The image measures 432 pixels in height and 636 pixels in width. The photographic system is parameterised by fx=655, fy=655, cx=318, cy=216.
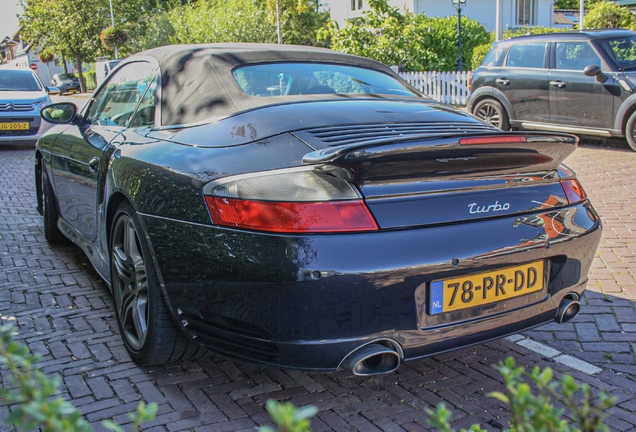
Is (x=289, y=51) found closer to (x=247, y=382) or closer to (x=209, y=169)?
(x=209, y=169)

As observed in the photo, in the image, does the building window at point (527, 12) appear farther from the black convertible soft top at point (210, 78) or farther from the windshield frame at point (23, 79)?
the black convertible soft top at point (210, 78)

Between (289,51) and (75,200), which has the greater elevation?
(289,51)

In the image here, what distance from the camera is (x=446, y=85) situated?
16984mm

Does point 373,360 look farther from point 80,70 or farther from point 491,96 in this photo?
point 80,70

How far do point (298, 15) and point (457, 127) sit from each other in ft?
109

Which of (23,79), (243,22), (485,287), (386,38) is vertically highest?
(243,22)

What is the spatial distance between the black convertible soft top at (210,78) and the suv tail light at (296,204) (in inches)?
27.6

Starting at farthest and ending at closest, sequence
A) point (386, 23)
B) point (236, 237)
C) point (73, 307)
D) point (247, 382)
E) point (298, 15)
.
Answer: point (298, 15)
point (386, 23)
point (73, 307)
point (247, 382)
point (236, 237)

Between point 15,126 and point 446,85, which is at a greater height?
point 15,126

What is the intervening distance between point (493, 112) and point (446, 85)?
590 cm

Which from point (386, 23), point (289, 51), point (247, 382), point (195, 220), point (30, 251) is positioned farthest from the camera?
point (386, 23)

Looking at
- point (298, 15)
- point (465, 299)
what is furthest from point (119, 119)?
point (298, 15)

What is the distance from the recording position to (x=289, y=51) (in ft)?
12.4

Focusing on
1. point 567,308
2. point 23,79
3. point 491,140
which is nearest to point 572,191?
point 567,308
